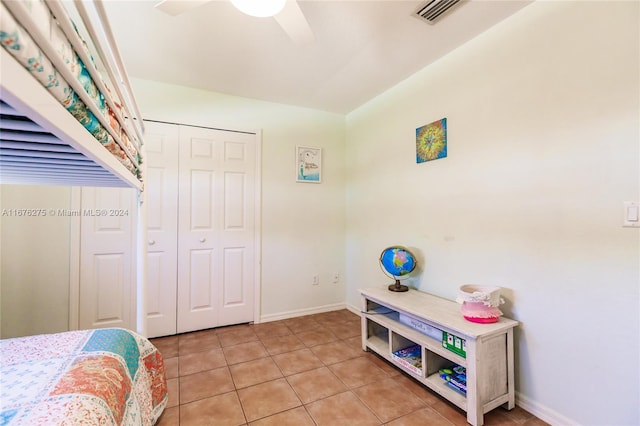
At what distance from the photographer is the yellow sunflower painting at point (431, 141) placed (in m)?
2.07

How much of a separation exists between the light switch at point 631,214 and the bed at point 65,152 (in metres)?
1.97

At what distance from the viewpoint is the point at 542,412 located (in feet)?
4.82

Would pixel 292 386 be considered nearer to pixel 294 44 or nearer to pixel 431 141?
pixel 431 141

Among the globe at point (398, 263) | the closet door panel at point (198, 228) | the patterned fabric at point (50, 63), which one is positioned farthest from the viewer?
the closet door panel at point (198, 228)

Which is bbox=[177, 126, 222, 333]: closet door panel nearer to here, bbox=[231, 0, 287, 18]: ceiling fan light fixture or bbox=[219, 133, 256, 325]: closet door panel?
bbox=[219, 133, 256, 325]: closet door panel

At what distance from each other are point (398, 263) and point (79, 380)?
189cm

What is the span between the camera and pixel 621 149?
123 centimetres

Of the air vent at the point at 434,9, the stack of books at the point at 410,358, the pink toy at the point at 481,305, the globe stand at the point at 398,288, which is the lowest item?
the stack of books at the point at 410,358

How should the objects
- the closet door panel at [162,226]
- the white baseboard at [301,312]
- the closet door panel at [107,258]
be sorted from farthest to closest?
the white baseboard at [301,312], the closet door panel at [162,226], the closet door panel at [107,258]

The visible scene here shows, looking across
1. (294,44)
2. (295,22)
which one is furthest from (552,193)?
(294,44)

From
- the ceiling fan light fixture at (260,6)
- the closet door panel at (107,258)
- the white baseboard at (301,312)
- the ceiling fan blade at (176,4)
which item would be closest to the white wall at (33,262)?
the closet door panel at (107,258)

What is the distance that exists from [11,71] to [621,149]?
1.98 m

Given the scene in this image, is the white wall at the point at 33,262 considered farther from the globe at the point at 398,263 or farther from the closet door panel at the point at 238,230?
the globe at the point at 398,263

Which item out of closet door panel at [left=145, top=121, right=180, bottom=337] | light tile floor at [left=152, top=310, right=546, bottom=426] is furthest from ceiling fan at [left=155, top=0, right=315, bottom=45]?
light tile floor at [left=152, top=310, right=546, bottom=426]
